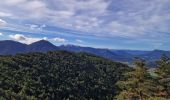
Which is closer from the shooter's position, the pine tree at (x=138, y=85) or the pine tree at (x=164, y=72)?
the pine tree at (x=138, y=85)

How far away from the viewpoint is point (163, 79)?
58.3m

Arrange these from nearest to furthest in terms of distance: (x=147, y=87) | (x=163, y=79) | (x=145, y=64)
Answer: (x=147, y=87), (x=145, y=64), (x=163, y=79)

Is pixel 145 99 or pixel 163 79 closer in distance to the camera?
pixel 145 99

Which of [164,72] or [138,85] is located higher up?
[164,72]

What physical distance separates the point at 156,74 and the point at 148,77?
805 centimetres

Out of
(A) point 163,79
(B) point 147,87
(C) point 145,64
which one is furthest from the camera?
(A) point 163,79

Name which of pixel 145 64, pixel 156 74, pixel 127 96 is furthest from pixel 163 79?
pixel 127 96

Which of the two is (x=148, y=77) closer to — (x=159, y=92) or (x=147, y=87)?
(x=147, y=87)

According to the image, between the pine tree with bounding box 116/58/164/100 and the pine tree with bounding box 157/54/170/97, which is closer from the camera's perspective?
the pine tree with bounding box 116/58/164/100

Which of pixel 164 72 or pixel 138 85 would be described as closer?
pixel 138 85

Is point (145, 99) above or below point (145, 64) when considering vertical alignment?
below

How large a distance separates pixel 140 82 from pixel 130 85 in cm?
170

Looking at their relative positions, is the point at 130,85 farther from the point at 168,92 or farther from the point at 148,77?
the point at 168,92

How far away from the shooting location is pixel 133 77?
52.5m
